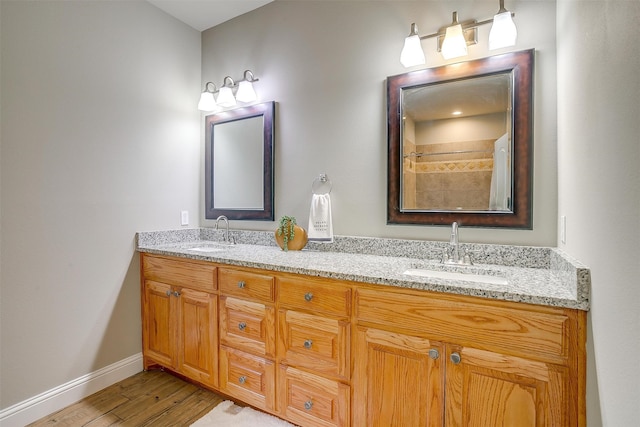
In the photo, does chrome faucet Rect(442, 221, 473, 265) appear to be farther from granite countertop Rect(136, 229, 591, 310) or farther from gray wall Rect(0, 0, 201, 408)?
gray wall Rect(0, 0, 201, 408)

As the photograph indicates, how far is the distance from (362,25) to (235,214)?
1583 mm

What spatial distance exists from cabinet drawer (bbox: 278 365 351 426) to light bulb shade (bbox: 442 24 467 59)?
1691 millimetres

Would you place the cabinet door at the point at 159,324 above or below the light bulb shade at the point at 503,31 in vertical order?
below

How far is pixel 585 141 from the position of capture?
106cm

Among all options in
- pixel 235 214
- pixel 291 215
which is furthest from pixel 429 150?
pixel 235 214

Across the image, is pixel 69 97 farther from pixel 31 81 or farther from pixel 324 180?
pixel 324 180

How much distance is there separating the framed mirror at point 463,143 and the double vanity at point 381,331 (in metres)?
0.19

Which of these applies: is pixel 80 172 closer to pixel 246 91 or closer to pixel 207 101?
pixel 207 101

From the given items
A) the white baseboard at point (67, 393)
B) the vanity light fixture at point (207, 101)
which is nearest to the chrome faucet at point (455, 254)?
the vanity light fixture at point (207, 101)

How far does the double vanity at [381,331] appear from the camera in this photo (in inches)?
42.8

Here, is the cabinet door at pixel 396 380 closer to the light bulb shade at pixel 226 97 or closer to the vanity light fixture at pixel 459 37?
the vanity light fixture at pixel 459 37

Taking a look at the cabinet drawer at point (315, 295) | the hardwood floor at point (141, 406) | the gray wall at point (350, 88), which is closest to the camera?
the cabinet drawer at point (315, 295)

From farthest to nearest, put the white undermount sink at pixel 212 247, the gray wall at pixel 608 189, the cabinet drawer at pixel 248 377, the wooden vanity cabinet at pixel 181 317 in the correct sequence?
the white undermount sink at pixel 212 247, the wooden vanity cabinet at pixel 181 317, the cabinet drawer at pixel 248 377, the gray wall at pixel 608 189

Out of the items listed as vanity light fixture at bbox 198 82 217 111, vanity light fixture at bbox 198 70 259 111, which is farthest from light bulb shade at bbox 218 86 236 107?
vanity light fixture at bbox 198 82 217 111
